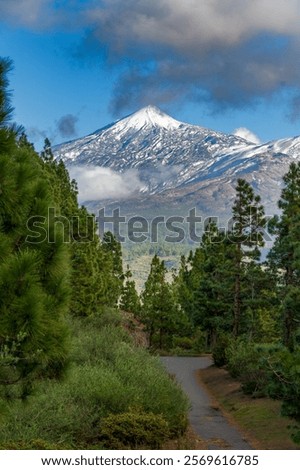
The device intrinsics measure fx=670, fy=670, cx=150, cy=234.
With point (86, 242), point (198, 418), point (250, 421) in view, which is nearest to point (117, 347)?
point (198, 418)

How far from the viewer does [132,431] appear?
14.6m

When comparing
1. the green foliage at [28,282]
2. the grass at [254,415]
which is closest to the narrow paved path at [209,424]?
the grass at [254,415]

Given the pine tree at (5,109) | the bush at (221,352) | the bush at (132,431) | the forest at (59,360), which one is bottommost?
the bush at (221,352)

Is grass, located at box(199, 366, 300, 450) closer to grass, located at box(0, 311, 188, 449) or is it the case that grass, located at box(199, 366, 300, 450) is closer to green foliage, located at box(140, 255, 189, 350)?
grass, located at box(0, 311, 188, 449)

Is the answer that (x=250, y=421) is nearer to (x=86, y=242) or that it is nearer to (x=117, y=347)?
(x=117, y=347)

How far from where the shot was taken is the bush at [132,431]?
14625mm

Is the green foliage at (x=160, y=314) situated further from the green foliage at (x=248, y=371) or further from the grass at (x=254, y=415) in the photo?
the grass at (x=254, y=415)

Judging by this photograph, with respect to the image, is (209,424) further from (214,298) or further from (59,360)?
(214,298)

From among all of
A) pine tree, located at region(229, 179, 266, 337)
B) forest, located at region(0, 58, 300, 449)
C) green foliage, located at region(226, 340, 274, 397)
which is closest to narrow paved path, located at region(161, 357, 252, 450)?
forest, located at region(0, 58, 300, 449)

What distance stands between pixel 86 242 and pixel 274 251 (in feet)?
47.8

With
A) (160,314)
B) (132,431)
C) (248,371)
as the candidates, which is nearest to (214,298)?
(160,314)

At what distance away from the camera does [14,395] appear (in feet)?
31.0

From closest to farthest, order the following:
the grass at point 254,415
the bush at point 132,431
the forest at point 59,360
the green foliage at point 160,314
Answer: the forest at point 59,360, the bush at point 132,431, the grass at point 254,415, the green foliage at point 160,314

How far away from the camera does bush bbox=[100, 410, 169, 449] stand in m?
14.6
